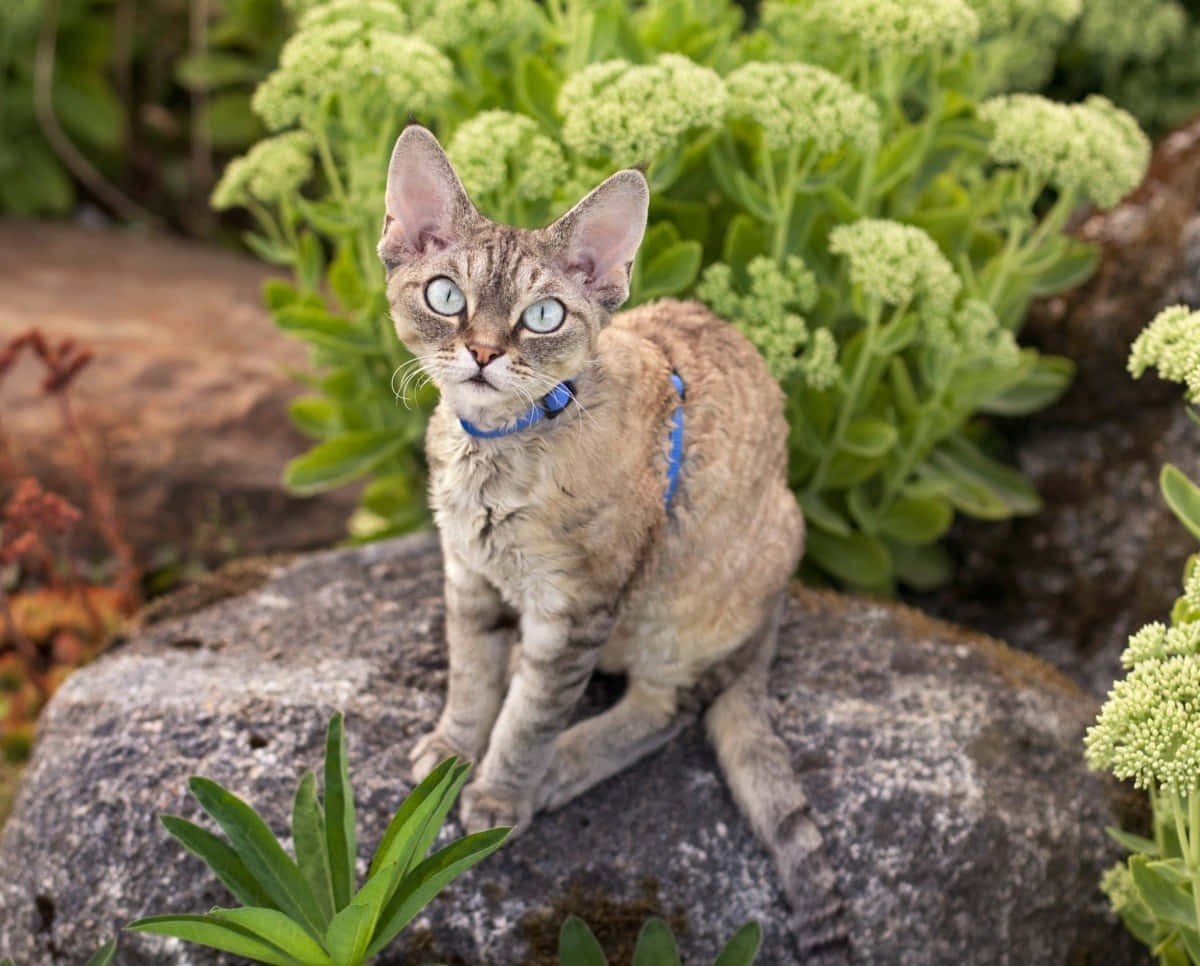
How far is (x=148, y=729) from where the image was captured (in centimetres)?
319

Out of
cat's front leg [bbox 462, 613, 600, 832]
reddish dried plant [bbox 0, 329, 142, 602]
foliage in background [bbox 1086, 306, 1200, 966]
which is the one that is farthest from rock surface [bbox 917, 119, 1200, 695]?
reddish dried plant [bbox 0, 329, 142, 602]

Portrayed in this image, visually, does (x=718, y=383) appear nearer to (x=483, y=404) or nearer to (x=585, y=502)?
(x=585, y=502)

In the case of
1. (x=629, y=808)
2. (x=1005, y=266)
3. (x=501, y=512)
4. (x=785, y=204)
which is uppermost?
(x=785, y=204)

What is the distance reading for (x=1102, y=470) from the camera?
4.54 meters

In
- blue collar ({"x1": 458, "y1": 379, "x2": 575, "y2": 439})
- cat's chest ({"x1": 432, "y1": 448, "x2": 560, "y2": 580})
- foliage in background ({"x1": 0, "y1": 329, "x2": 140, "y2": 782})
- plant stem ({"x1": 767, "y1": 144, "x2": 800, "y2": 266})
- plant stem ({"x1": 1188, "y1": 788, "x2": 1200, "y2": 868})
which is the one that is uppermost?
plant stem ({"x1": 767, "y1": 144, "x2": 800, "y2": 266})

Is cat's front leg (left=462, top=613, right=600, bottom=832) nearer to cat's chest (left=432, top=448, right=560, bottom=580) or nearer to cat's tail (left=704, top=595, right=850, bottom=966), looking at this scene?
cat's chest (left=432, top=448, right=560, bottom=580)

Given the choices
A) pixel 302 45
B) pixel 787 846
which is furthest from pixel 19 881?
pixel 302 45

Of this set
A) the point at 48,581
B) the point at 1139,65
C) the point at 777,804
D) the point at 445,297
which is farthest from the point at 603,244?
the point at 1139,65

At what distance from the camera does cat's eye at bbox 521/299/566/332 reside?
2490 mm

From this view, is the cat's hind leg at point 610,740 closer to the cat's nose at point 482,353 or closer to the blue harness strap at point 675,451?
the blue harness strap at point 675,451


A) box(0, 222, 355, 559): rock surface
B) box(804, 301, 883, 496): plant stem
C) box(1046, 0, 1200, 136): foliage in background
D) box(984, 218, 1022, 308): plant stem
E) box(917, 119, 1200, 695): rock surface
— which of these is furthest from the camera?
box(1046, 0, 1200, 136): foliage in background

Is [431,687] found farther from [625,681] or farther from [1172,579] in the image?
[1172,579]

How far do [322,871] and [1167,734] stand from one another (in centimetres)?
170

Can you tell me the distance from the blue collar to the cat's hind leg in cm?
83
